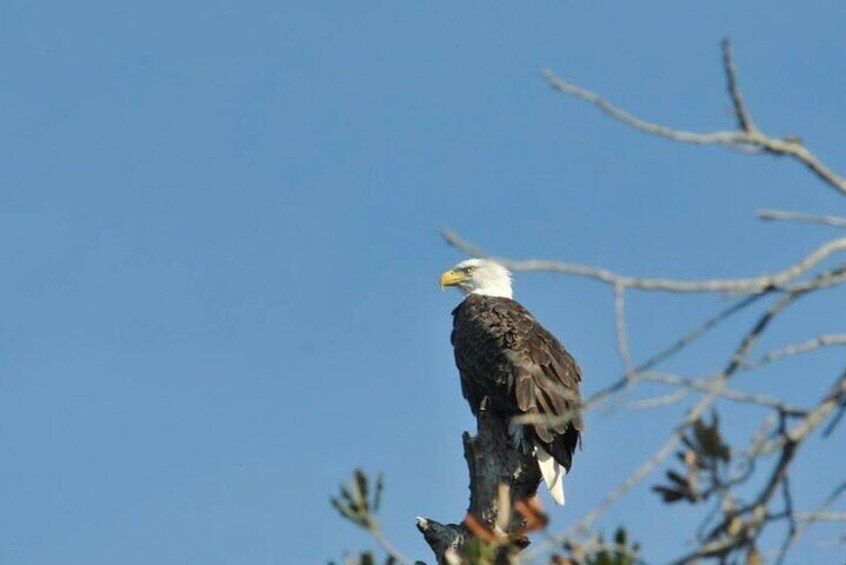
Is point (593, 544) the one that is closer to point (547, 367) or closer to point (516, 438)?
point (516, 438)

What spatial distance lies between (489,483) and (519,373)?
245 cm

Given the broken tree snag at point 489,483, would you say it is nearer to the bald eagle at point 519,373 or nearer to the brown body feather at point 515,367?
the bald eagle at point 519,373

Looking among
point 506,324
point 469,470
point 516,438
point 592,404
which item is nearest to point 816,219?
point 592,404

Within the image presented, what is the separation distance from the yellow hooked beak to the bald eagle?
0.90m

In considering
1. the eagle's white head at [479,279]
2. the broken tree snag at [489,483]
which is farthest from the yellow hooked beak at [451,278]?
the broken tree snag at [489,483]

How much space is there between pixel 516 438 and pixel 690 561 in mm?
6839

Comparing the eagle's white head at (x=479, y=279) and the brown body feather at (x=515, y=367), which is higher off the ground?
the eagle's white head at (x=479, y=279)

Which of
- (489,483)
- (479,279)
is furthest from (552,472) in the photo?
(479,279)

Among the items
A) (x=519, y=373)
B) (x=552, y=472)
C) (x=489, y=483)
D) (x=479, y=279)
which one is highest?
(x=479, y=279)

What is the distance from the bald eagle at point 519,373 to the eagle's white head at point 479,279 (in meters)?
0.60

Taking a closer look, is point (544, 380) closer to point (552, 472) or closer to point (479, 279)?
point (552, 472)

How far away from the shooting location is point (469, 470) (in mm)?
8578

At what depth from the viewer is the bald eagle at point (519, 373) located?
9.95 meters

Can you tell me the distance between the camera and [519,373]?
35.7 feet
